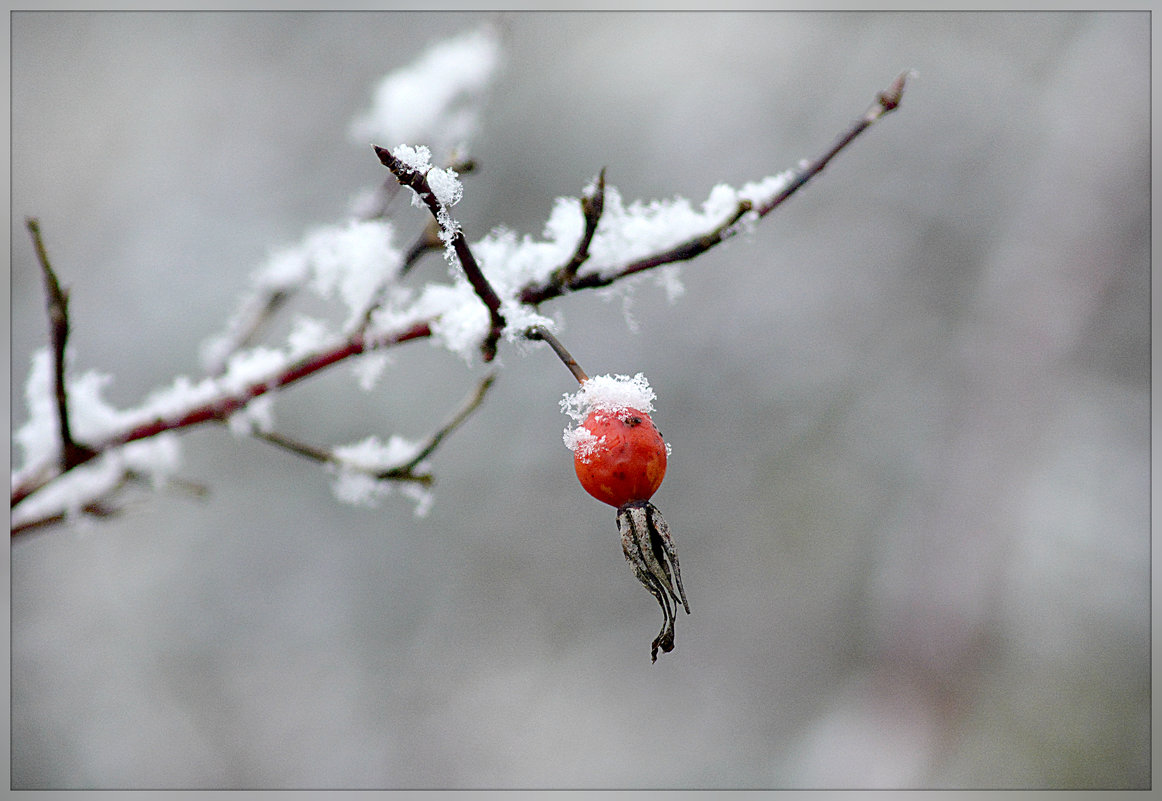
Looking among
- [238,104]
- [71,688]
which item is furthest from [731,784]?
[238,104]

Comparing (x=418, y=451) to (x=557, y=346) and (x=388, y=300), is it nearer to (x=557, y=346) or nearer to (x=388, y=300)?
(x=388, y=300)

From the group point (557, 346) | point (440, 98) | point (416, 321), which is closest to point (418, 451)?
point (416, 321)

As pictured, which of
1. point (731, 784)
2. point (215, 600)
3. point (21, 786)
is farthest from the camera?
point (731, 784)

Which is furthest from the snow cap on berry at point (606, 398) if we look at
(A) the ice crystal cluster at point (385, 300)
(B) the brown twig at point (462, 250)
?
(B) the brown twig at point (462, 250)

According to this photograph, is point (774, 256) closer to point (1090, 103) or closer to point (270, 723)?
point (1090, 103)

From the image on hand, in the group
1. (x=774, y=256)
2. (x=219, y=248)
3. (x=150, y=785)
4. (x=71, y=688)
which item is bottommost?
(x=150, y=785)

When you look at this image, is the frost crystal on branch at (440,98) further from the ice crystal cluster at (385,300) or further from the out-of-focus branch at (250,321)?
the out-of-focus branch at (250,321)

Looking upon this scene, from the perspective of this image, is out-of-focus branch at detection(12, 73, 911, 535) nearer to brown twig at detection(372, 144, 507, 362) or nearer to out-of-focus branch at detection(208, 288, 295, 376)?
brown twig at detection(372, 144, 507, 362)
